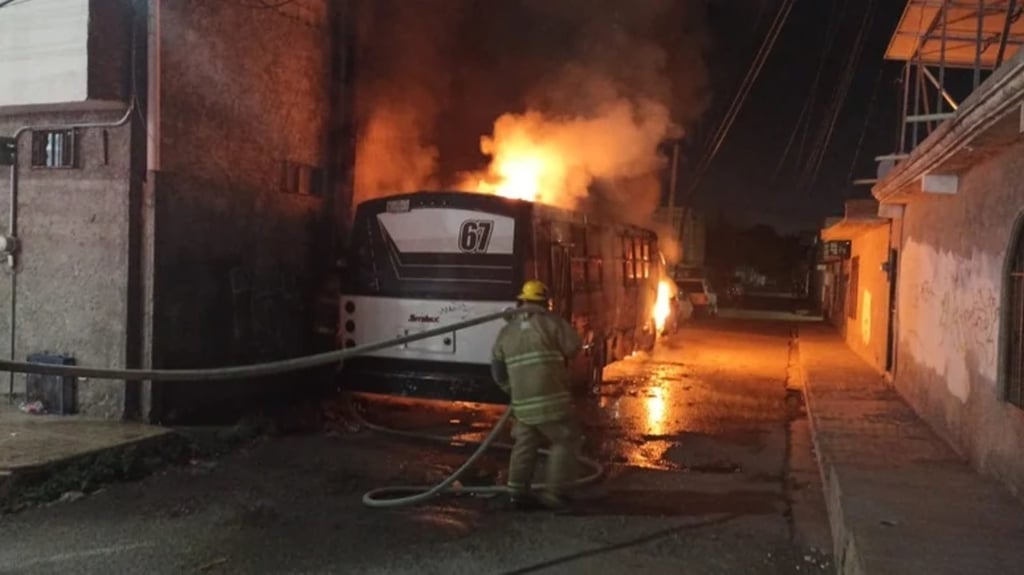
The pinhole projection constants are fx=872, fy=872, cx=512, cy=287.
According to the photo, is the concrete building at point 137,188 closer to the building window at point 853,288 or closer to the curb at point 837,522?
the curb at point 837,522

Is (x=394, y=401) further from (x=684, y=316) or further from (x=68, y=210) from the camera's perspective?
(x=684, y=316)

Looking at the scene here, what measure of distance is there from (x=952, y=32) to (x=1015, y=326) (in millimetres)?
5561

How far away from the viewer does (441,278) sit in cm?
984

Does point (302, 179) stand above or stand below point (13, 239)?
above

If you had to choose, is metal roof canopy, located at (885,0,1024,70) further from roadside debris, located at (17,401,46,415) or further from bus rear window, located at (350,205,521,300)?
roadside debris, located at (17,401,46,415)

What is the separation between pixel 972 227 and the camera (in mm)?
7555

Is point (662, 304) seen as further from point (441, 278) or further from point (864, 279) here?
point (441, 278)

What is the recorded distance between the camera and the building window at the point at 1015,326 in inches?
237

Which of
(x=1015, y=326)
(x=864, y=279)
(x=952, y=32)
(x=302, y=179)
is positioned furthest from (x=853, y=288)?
(x=1015, y=326)

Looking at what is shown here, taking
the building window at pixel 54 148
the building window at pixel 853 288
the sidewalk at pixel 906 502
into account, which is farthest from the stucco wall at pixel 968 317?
the building window at pixel 853 288

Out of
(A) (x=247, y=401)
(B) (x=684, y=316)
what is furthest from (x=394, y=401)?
(B) (x=684, y=316)

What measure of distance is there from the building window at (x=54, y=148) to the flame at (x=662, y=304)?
424 inches

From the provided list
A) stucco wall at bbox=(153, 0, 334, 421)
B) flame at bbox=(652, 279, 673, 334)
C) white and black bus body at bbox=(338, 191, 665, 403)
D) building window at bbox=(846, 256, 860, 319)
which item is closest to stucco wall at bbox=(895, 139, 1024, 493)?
white and black bus body at bbox=(338, 191, 665, 403)

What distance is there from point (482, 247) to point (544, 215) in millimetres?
867
